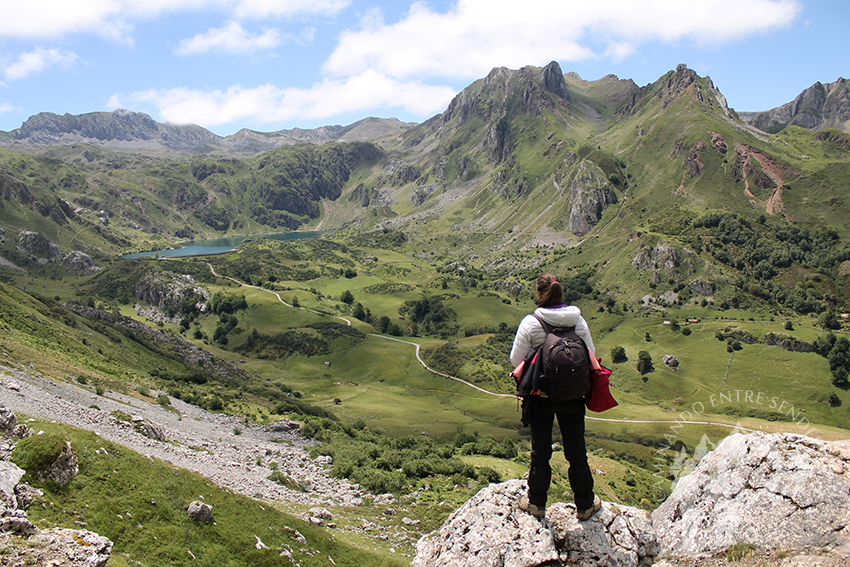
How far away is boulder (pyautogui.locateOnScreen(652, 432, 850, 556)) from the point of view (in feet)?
26.8

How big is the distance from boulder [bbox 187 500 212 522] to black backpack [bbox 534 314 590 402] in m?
14.4

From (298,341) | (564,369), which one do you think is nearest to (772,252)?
(298,341)

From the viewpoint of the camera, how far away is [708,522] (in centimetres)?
990

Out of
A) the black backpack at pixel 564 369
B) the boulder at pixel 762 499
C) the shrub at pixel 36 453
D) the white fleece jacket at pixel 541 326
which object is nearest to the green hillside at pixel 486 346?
the boulder at pixel 762 499

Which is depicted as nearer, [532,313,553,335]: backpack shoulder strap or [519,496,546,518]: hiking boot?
[532,313,553,335]: backpack shoulder strap

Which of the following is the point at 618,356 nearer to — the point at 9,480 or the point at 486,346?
the point at 486,346

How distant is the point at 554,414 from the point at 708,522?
428cm

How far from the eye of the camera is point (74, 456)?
15.2m

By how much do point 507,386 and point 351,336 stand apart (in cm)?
5031

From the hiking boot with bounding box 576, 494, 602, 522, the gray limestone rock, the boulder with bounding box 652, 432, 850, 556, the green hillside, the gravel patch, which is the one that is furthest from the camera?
the green hillside

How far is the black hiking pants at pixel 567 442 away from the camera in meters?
9.45

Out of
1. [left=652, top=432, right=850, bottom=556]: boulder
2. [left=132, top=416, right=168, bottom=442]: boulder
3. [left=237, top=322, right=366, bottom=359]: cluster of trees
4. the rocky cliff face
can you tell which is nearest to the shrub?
the rocky cliff face

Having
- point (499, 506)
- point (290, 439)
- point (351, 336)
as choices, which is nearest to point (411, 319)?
point (351, 336)

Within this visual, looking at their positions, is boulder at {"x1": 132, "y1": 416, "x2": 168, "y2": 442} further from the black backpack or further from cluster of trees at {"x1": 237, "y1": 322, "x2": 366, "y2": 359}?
cluster of trees at {"x1": 237, "y1": 322, "x2": 366, "y2": 359}
